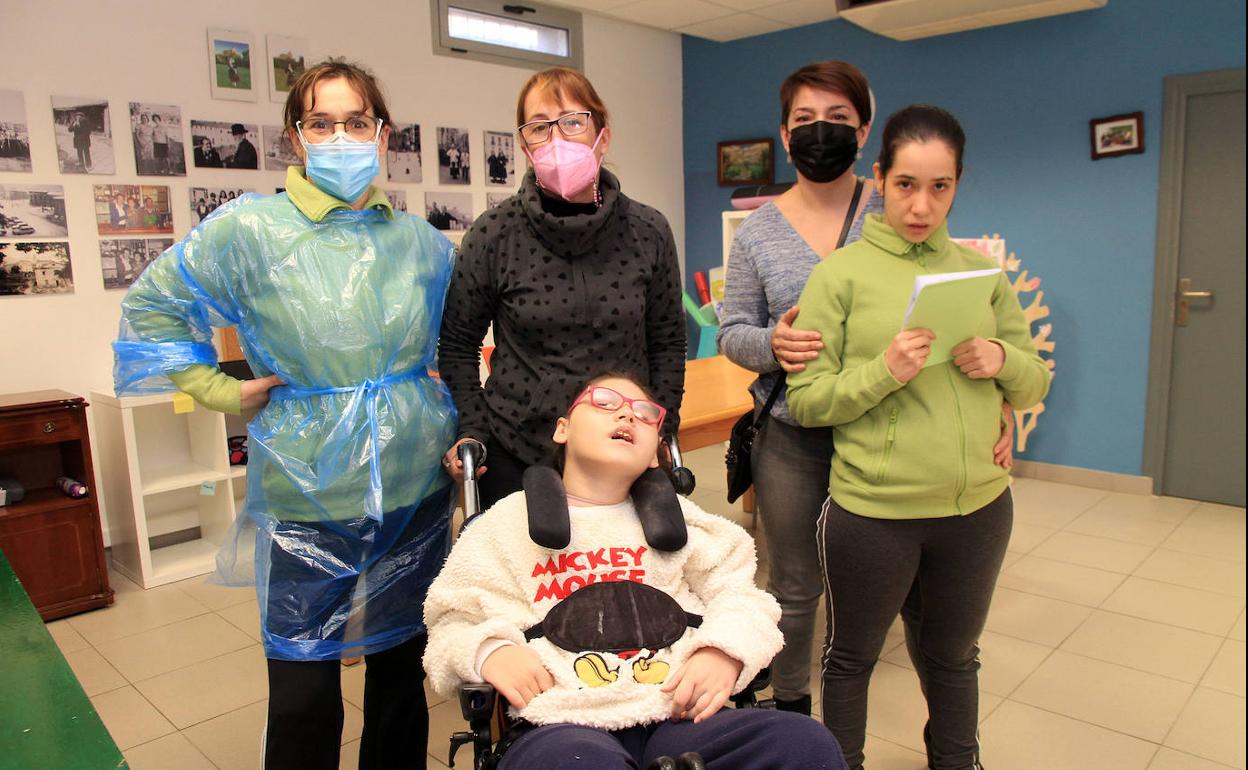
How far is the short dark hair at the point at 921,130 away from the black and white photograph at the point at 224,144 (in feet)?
10.9

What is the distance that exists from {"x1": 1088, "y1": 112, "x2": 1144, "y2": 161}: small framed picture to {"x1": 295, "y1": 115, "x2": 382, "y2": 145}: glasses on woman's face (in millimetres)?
4063

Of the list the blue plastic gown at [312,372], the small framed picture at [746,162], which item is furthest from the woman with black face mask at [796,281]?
the small framed picture at [746,162]

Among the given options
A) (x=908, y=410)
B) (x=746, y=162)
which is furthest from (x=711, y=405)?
(x=746, y=162)

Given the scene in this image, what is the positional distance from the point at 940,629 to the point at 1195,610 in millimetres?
2001

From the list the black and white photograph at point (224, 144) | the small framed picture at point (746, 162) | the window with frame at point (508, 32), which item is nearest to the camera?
the black and white photograph at point (224, 144)

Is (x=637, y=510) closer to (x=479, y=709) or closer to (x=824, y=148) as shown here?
(x=479, y=709)

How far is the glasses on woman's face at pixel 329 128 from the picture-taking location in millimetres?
1597

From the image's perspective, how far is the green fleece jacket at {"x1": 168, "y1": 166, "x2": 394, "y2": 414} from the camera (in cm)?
158

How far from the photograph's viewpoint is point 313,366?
5.13ft

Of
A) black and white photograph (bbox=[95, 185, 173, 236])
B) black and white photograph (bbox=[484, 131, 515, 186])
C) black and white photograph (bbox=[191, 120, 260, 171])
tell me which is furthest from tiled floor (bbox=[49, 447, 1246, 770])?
black and white photograph (bbox=[484, 131, 515, 186])

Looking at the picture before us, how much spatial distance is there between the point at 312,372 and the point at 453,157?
11.7 feet

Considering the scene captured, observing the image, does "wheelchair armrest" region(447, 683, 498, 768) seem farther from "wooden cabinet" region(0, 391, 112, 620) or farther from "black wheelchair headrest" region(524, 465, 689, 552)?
"wooden cabinet" region(0, 391, 112, 620)

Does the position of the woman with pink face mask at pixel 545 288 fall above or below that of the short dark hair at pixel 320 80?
below

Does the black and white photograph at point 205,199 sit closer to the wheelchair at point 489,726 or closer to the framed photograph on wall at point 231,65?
the framed photograph on wall at point 231,65
